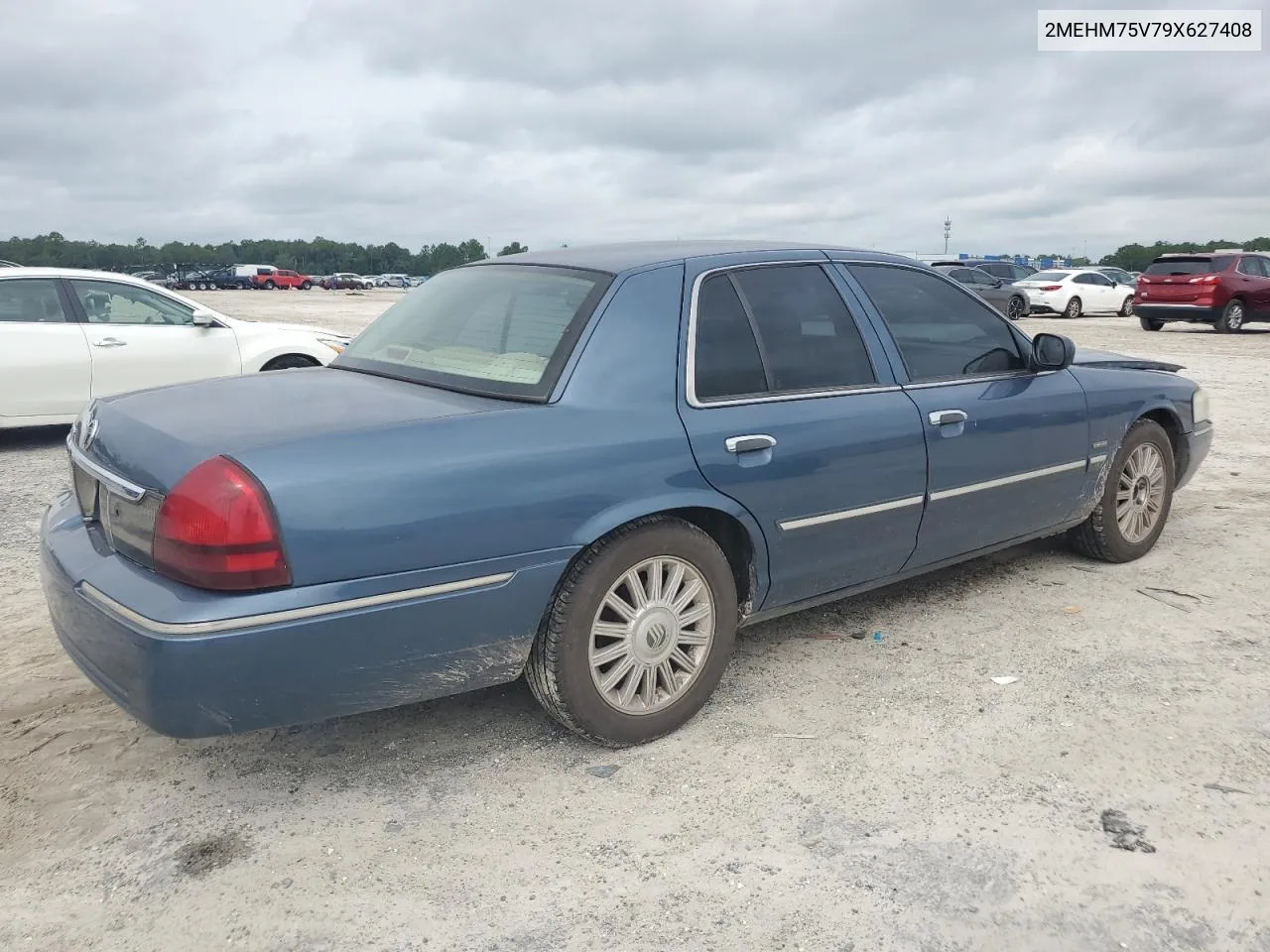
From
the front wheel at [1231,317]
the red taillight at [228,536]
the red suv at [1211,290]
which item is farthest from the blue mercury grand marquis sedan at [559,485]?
the front wheel at [1231,317]

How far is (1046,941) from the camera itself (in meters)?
2.35

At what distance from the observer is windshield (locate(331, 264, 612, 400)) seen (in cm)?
322

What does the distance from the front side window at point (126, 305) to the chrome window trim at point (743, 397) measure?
6335 millimetres

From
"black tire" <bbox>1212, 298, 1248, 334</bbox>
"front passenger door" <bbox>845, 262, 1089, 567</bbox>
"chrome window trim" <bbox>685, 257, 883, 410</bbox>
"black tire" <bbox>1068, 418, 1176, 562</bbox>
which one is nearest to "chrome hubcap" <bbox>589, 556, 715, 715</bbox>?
"chrome window trim" <bbox>685, 257, 883, 410</bbox>

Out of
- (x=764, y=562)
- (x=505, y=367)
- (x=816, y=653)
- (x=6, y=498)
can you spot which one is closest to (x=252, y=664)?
(x=505, y=367)

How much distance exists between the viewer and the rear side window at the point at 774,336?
3430mm

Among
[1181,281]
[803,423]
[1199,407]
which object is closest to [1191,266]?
[1181,281]

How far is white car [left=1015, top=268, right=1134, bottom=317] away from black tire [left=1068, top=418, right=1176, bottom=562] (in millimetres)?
22627

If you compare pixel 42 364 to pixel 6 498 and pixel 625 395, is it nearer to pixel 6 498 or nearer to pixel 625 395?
pixel 6 498

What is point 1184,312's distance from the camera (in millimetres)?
20297

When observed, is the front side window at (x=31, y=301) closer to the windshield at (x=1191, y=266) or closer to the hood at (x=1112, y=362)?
the hood at (x=1112, y=362)

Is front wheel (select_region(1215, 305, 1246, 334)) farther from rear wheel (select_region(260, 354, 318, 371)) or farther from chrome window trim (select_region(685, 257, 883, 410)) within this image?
chrome window trim (select_region(685, 257, 883, 410))

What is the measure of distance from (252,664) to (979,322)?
10.5 ft

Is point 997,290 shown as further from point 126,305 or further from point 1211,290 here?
point 126,305
